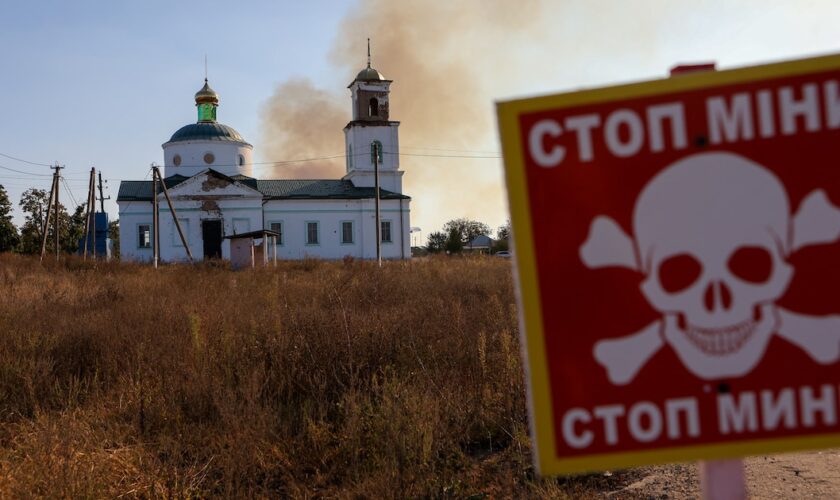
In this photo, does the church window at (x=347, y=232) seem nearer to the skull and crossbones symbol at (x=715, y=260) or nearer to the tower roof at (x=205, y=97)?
the tower roof at (x=205, y=97)

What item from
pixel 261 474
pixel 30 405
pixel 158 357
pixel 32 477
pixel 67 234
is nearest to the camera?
pixel 32 477

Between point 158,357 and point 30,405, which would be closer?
point 30,405

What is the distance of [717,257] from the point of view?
3.97 ft

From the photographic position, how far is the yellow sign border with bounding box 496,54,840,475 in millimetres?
1209

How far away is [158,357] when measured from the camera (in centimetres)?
582

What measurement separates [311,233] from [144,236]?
33.3ft

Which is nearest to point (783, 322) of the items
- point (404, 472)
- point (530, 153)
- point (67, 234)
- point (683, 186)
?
point (683, 186)

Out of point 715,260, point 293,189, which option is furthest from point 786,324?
point 293,189

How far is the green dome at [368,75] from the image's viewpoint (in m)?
44.6

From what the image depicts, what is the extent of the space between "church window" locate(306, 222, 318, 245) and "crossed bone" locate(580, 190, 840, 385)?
139 ft

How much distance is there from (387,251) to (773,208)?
4182cm

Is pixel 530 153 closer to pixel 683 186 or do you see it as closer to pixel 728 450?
pixel 683 186

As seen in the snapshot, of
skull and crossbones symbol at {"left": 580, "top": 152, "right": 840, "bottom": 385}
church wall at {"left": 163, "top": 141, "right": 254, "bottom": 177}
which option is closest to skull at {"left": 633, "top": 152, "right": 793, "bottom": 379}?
skull and crossbones symbol at {"left": 580, "top": 152, "right": 840, "bottom": 385}

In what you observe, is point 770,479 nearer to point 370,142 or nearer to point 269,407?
point 269,407
